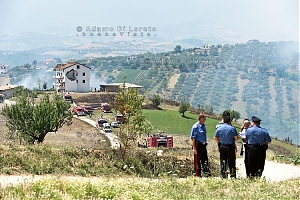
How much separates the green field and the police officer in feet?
155

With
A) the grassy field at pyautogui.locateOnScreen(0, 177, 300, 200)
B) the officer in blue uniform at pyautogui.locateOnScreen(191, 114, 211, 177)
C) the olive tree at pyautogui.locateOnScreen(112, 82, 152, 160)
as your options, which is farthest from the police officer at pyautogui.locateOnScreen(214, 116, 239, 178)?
the olive tree at pyautogui.locateOnScreen(112, 82, 152, 160)

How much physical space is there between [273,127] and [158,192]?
168051 millimetres

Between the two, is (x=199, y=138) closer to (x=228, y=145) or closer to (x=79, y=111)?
(x=228, y=145)

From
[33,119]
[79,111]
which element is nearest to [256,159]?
[33,119]

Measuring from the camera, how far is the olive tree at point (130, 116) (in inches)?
626

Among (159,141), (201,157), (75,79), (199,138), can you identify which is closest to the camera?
(199,138)

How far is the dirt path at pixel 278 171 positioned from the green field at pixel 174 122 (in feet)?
136

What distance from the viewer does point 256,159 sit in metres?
11.9

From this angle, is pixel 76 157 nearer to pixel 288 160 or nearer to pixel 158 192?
pixel 158 192

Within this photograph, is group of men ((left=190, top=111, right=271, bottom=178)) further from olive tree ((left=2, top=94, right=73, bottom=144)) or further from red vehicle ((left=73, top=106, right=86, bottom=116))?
red vehicle ((left=73, top=106, right=86, bottom=116))

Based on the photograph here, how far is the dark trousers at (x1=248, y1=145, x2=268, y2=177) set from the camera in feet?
A: 38.5

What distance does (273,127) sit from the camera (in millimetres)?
171000

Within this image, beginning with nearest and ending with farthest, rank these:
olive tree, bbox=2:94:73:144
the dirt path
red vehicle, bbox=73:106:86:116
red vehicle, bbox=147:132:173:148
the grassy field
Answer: the grassy field → the dirt path → olive tree, bbox=2:94:73:144 → red vehicle, bbox=147:132:173:148 → red vehicle, bbox=73:106:86:116

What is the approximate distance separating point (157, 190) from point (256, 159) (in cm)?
389
